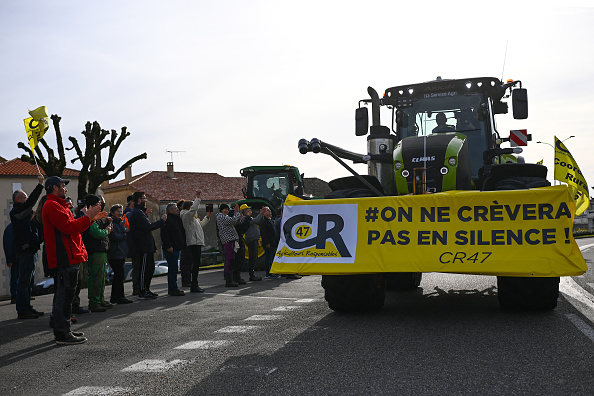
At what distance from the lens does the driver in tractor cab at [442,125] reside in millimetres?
9680

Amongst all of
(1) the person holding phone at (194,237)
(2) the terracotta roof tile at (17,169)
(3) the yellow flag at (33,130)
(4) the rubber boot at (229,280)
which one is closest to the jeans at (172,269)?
(1) the person holding phone at (194,237)

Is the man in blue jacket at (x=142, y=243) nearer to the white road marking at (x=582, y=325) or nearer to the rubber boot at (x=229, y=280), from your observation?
the rubber boot at (x=229, y=280)

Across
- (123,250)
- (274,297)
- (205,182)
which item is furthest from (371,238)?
(205,182)

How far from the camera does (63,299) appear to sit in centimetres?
708

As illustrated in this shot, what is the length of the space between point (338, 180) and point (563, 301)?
341cm

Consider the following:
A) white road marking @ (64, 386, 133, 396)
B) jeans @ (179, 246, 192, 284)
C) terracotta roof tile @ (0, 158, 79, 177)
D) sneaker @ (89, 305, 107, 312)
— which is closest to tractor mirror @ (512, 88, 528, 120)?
sneaker @ (89, 305, 107, 312)

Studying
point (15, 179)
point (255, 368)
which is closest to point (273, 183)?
point (255, 368)

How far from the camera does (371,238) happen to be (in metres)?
7.34

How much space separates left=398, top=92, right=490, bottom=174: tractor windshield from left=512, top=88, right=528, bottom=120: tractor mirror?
0.45 m

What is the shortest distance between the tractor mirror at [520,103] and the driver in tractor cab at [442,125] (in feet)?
2.95

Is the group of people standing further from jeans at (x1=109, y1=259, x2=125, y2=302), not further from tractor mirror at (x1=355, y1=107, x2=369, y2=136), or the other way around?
tractor mirror at (x1=355, y1=107, x2=369, y2=136)

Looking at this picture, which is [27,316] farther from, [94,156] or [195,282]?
[94,156]

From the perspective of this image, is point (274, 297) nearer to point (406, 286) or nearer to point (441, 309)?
point (406, 286)

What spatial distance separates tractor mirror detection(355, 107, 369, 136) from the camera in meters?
10.1
